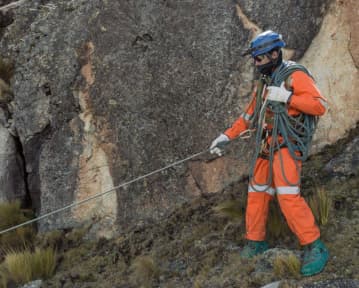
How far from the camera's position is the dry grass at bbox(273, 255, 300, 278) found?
4.03m

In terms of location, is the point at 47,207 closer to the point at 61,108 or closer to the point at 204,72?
the point at 61,108

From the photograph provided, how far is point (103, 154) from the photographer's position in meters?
5.80

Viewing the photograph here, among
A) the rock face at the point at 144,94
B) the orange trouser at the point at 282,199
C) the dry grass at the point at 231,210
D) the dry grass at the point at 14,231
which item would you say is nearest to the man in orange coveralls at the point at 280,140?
the orange trouser at the point at 282,199

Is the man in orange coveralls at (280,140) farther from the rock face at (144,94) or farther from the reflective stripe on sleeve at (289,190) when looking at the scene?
the rock face at (144,94)

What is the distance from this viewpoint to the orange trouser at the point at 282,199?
4086mm

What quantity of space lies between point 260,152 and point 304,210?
0.71 m

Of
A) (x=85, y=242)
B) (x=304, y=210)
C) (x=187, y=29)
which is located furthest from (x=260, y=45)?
(x=85, y=242)

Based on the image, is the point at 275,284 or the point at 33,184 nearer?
the point at 275,284

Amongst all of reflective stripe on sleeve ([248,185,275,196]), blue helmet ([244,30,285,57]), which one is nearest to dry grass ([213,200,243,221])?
reflective stripe on sleeve ([248,185,275,196])

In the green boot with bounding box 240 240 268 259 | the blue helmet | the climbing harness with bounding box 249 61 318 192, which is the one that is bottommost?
the green boot with bounding box 240 240 268 259

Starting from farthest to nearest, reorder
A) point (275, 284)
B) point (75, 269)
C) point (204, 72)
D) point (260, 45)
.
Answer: point (204, 72)
point (75, 269)
point (260, 45)
point (275, 284)

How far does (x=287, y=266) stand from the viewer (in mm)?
4070

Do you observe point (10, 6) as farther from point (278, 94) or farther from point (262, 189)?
point (262, 189)

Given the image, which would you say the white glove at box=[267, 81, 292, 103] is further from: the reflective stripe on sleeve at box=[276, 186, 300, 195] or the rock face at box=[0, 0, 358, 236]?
the rock face at box=[0, 0, 358, 236]
